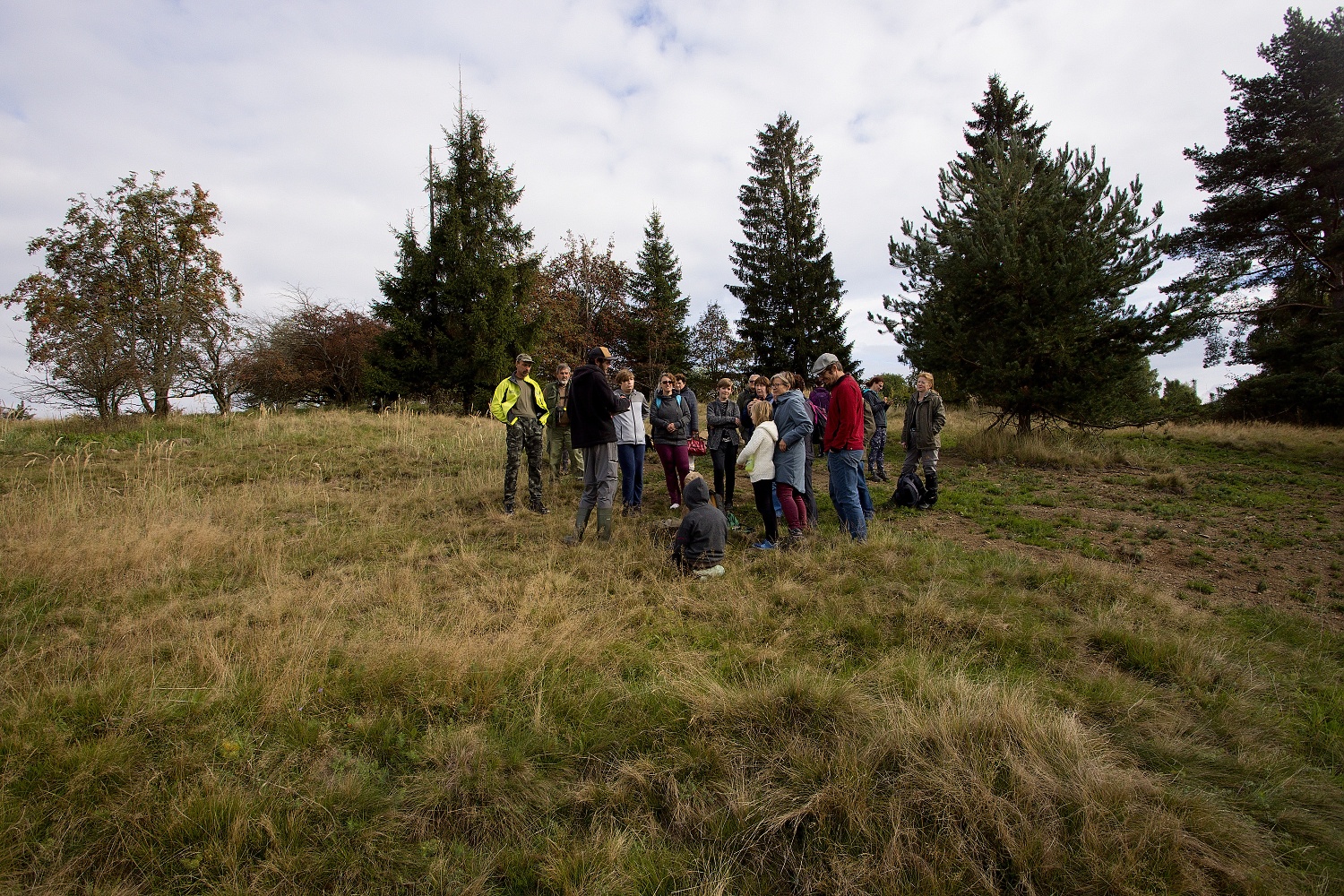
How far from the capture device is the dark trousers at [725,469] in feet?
24.6

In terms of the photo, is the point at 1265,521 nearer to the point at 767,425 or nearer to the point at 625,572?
the point at 767,425

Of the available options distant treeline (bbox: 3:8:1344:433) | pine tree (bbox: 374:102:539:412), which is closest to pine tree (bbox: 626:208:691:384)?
distant treeline (bbox: 3:8:1344:433)

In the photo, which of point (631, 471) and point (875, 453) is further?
point (875, 453)

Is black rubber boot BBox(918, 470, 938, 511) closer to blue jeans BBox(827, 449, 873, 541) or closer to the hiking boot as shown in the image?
the hiking boot

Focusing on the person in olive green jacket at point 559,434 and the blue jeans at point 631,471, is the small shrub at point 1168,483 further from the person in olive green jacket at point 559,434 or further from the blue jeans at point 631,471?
the person in olive green jacket at point 559,434

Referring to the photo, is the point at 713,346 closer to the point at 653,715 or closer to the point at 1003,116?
the point at 1003,116

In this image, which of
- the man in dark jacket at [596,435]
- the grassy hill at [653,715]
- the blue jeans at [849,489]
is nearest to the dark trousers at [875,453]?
the grassy hill at [653,715]

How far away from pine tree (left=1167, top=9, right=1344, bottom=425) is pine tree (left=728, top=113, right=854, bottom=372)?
12291 mm

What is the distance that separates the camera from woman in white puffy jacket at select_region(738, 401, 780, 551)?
19.1 ft

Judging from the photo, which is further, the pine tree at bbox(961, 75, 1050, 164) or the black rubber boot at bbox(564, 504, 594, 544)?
the pine tree at bbox(961, 75, 1050, 164)

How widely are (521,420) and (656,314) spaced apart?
72.3ft

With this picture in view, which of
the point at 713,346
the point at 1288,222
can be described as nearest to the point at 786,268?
the point at 713,346

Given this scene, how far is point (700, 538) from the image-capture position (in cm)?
516

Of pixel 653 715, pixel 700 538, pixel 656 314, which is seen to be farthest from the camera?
pixel 656 314
